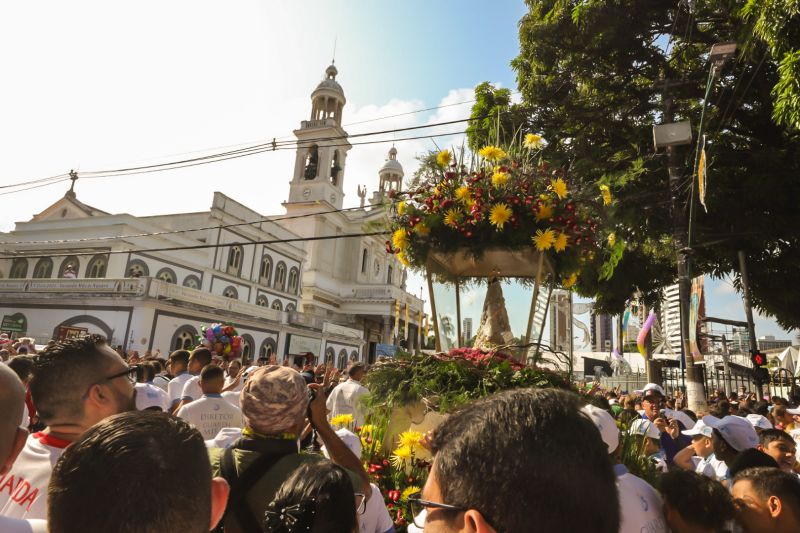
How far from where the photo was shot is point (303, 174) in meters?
45.7

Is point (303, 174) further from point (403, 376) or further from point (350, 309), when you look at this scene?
point (403, 376)

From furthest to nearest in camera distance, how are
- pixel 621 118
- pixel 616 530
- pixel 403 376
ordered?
1. pixel 621 118
2. pixel 403 376
3. pixel 616 530

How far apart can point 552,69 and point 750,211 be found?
235 inches

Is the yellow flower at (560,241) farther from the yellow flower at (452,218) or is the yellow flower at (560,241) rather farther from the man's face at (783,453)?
the man's face at (783,453)

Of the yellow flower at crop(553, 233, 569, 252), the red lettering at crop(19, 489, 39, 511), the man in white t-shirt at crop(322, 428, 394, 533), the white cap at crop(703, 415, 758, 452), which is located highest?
the yellow flower at crop(553, 233, 569, 252)

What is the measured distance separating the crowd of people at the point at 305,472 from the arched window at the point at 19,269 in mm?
33402

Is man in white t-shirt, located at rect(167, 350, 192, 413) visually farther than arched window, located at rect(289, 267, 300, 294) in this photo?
No

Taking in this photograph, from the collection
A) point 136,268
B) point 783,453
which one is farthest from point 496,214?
point 136,268

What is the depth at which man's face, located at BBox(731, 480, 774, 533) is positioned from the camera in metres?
2.43

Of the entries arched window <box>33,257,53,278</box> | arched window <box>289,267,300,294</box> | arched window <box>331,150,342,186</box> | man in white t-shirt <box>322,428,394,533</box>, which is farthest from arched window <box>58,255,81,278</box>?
man in white t-shirt <box>322,428,394,533</box>

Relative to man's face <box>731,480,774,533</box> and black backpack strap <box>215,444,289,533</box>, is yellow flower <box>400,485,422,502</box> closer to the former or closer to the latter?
black backpack strap <box>215,444,289,533</box>

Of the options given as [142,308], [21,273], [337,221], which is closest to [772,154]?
[142,308]

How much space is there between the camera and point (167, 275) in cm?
2716

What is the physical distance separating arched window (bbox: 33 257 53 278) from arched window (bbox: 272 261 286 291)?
13604 mm
